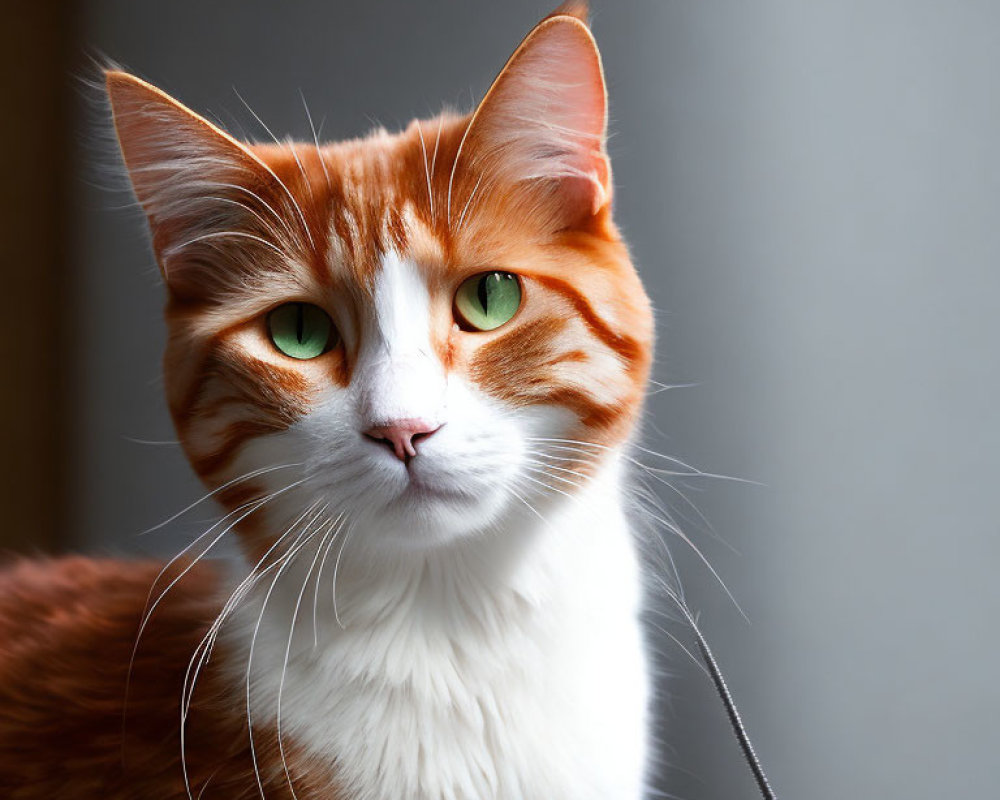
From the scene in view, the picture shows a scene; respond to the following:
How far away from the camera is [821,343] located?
3.85ft

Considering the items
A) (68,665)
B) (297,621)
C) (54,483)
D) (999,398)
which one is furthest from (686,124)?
(54,483)

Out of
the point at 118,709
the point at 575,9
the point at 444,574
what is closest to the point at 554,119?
the point at 575,9

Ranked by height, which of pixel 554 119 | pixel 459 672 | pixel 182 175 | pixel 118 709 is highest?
pixel 554 119

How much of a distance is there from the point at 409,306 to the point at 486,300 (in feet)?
0.27

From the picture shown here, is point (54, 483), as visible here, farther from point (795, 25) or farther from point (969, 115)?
point (969, 115)

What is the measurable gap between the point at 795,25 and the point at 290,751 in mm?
999

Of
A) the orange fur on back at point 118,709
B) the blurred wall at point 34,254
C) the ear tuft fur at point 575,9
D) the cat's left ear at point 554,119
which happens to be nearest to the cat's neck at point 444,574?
the orange fur on back at point 118,709

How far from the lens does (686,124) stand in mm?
1243

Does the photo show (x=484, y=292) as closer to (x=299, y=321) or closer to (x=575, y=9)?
(x=299, y=321)

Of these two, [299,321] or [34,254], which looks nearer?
[299,321]

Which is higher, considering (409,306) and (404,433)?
(409,306)

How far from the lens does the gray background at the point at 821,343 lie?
1058mm

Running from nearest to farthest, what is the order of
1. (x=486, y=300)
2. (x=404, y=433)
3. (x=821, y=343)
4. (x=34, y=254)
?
(x=404, y=433), (x=486, y=300), (x=821, y=343), (x=34, y=254)

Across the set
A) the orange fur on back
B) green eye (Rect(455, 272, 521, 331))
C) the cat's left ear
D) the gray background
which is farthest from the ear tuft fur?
the orange fur on back
